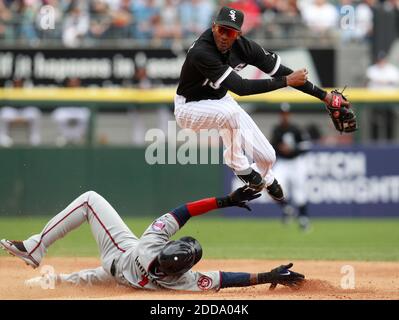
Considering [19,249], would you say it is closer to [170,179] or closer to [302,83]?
[302,83]

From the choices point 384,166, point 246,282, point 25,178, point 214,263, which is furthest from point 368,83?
point 246,282

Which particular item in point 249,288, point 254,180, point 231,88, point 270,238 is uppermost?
point 231,88

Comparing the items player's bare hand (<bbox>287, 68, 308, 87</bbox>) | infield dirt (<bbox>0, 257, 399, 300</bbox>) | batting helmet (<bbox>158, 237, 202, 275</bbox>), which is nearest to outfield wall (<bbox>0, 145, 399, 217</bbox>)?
infield dirt (<bbox>0, 257, 399, 300</bbox>)

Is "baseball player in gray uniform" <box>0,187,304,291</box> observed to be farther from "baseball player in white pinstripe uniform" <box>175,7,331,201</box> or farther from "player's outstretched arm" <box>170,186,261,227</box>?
"baseball player in white pinstripe uniform" <box>175,7,331,201</box>

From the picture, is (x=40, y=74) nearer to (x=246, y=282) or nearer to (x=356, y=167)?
(x=356, y=167)

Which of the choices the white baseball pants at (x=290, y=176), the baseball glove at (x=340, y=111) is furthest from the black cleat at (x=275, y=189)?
the white baseball pants at (x=290, y=176)

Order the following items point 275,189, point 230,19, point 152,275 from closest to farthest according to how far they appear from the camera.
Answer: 1. point 152,275
2. point 230,19
3. point 275,189

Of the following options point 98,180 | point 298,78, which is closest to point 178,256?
point 298,78
